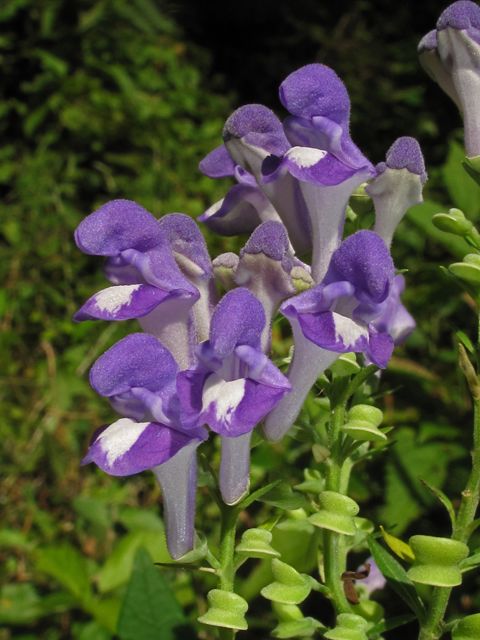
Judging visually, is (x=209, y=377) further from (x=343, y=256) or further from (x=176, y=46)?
(x=176, y=46)

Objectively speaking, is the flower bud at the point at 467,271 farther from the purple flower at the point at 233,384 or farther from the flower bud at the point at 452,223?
the purple flower at the point at 233,384

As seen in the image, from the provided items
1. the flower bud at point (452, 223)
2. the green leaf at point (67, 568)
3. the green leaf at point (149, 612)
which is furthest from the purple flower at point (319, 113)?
the green leaf at point (67, 568)

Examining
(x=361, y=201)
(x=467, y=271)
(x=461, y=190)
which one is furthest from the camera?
(x=461, y=190)

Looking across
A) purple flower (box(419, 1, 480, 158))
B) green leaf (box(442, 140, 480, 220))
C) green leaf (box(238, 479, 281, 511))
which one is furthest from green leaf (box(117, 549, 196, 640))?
green leaf (box(442, 140, 480, 220))

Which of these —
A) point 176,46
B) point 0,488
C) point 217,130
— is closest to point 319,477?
point 0,488

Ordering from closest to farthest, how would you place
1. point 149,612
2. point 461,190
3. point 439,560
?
point 439,560 → point 149,612 → point 461,190

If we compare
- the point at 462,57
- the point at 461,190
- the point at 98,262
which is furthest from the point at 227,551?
the point at 98,262

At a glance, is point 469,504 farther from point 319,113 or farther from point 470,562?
point 319,113
